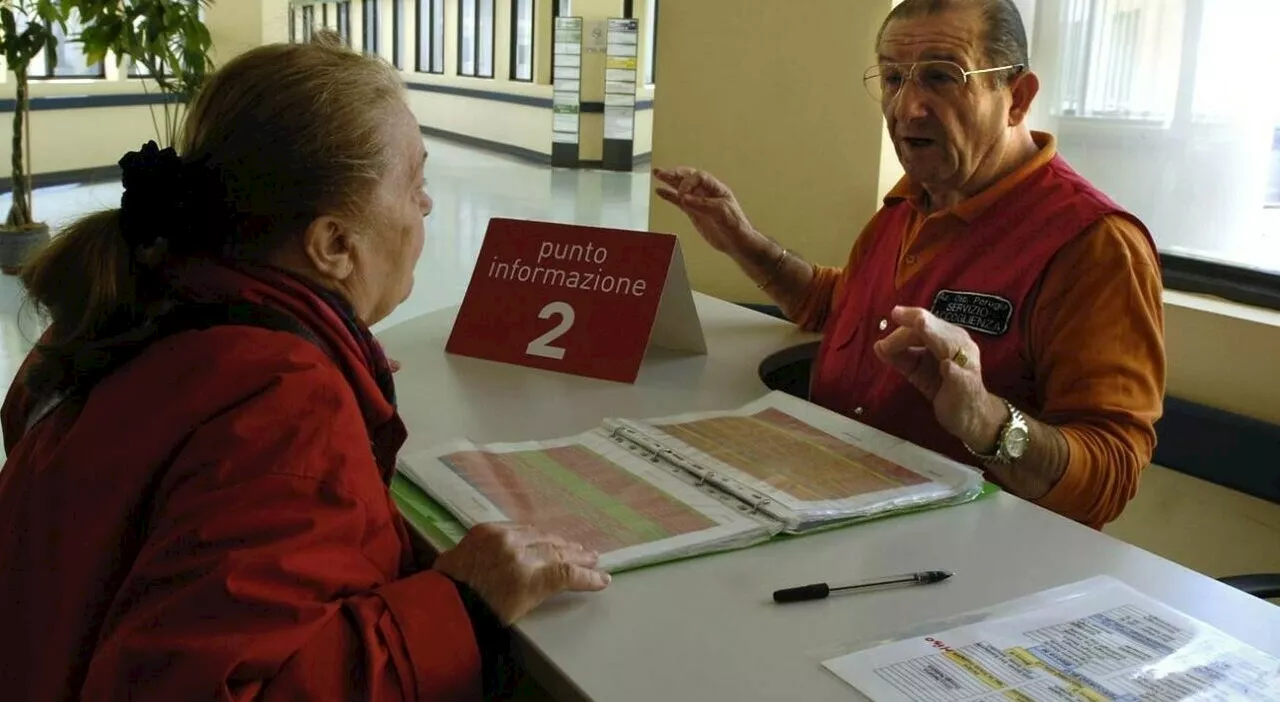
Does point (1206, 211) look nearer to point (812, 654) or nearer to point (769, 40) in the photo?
point (769, 40)

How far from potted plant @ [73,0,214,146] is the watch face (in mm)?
5032

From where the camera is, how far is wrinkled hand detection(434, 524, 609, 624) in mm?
994

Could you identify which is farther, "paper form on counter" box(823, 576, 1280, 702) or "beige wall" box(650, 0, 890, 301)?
"beige wall" box(650, 0, 890, 301)

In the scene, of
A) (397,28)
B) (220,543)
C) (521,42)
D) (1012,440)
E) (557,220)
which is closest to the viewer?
(220,543)

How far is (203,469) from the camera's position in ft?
2.80

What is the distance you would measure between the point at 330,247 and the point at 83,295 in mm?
218

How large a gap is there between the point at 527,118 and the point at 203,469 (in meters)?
12.7

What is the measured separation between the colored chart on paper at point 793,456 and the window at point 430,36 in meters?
15.3

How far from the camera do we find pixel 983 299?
64.9 inches

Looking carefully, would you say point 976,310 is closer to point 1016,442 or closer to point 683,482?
point 1016,442

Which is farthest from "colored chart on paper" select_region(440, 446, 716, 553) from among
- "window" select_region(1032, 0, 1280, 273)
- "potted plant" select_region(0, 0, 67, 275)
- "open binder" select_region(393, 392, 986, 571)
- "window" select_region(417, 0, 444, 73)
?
"window" select_region(417, 0, 444, 73)

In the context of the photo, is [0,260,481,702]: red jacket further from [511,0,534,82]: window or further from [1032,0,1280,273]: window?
[511,0,534,82]: window

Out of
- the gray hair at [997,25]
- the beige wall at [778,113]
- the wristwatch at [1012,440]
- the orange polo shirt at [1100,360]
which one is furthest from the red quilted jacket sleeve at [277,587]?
the beige wall at [778,113]

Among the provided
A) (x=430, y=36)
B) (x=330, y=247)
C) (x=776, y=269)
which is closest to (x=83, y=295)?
(x=330, y=247)
